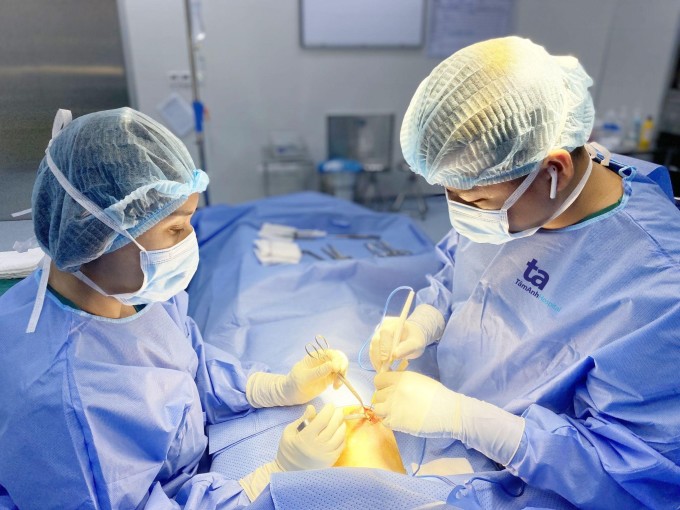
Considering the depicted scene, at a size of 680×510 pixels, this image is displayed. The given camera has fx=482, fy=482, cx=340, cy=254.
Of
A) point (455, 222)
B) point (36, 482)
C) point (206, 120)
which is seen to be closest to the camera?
point (36, 482)

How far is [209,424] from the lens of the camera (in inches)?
55.4

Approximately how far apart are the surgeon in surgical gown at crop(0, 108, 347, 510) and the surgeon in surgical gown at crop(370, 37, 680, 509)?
1.45 feet

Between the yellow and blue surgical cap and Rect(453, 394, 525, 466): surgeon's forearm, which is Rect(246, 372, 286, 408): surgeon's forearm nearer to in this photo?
Rect(453, 394, 525, 466): surgeon's forearm

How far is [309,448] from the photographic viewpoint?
1.12m

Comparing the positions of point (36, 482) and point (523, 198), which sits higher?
point (523, 198)

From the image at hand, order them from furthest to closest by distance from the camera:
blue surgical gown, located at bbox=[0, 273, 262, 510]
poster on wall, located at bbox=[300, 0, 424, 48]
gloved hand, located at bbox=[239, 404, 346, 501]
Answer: poster on wall, located at bbox=[300, 0, 424, 48] → gloved hand, located at bbox=[239, 404, 346, 501] → blue surgical gown, located at bbox=[0, 273, 262, 510]

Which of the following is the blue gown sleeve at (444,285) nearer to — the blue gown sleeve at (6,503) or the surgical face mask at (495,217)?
the surgical face mask at (495,217)

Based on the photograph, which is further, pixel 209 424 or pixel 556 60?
pixel 209 424

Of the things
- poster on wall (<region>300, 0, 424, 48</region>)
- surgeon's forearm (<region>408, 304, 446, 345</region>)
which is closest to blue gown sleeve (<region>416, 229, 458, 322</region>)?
surgeon's forearm (<region>408, 304, 446, 345</region>)

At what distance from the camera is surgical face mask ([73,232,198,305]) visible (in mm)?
1026

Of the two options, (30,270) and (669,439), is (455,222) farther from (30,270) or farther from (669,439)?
(30,270)

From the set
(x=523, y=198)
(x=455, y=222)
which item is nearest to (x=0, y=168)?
(x=455, y=222)

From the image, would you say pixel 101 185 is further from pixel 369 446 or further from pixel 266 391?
pixel 369 446

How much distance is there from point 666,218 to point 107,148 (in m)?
1.21
